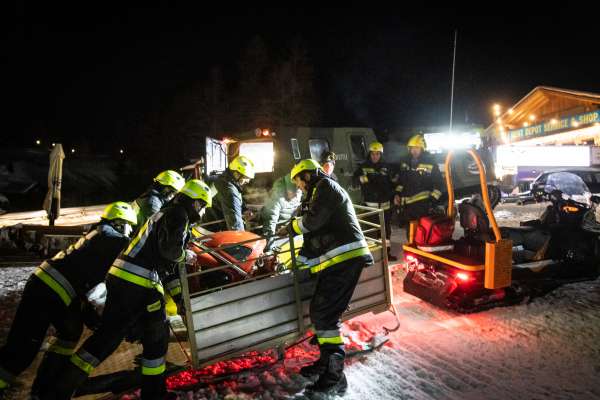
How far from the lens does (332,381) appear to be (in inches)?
133

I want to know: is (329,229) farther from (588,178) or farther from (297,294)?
(588,178)

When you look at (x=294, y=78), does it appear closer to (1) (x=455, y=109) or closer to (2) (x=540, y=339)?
(1) (x=455, y=109)

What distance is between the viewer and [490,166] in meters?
10.8

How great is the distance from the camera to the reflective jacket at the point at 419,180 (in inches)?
268

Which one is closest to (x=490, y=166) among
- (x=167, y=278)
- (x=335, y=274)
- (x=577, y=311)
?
(x=577, y=311)

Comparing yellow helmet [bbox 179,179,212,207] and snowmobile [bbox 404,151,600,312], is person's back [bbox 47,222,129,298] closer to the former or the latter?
yellow helmet [bbox 179,179,212,207]

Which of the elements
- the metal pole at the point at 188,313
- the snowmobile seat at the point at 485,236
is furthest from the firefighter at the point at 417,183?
the metal pole at the point at 188,313

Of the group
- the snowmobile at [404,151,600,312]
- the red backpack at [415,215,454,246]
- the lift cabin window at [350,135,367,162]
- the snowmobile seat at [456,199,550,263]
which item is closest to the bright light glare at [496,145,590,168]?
the lift cabin window at [350,135,367,162]

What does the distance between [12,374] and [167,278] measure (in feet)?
4.51

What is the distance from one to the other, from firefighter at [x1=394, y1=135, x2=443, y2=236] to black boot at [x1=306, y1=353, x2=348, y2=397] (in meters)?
3.76

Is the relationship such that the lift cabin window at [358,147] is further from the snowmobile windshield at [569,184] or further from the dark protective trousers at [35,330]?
the dark protective trousers at [35,330]

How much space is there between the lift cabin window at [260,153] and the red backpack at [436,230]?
16.0 ft

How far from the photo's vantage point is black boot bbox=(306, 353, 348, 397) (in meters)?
3.35

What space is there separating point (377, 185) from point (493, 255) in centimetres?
327
